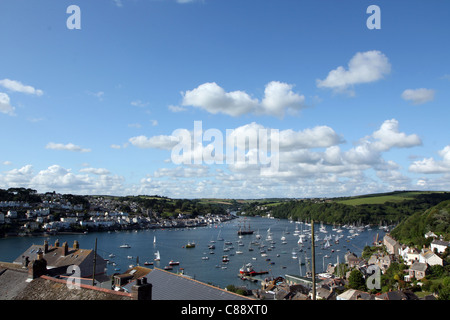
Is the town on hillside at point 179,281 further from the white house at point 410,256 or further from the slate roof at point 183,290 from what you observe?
the white house at point 410,256

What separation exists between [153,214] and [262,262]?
102m

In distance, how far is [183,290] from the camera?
11.0 meters

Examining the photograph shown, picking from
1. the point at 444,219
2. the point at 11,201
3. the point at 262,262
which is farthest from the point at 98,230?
the point at 444,219

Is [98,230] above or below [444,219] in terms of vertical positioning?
below

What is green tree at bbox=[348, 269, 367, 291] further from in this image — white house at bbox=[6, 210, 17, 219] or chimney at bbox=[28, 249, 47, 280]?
white house at bbox=[6, 210, 17, 219]

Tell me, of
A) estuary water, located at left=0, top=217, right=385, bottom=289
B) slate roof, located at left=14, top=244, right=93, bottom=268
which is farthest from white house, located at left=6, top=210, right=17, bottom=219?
slate roof, located at left=14, top=244, right=93, bottom=268

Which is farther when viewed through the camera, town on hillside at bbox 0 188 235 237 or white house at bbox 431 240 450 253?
town on hillside at bbox 0 188 235 237

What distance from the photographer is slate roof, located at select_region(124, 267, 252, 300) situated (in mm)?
9881

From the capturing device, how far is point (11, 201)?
12400 centimetres

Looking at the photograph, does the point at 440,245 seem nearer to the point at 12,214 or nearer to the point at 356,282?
the point at 356,282

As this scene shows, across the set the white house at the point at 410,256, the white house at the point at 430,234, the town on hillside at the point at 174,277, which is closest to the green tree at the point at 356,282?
the town on hillside at the point at 174,277

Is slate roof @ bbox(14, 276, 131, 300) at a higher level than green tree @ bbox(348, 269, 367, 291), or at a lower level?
higher

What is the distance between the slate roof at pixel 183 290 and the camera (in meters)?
9.88
